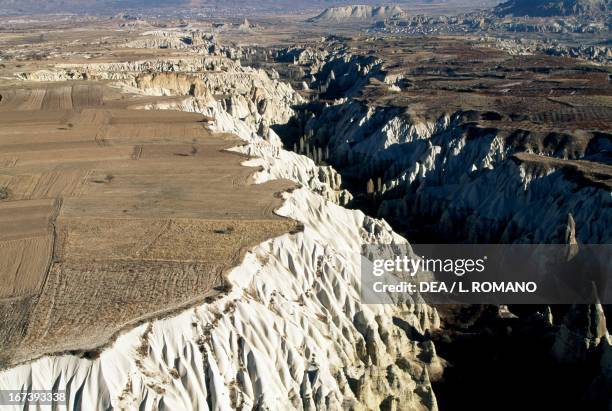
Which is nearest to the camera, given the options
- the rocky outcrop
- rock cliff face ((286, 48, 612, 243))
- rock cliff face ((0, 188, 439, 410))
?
rock cliff face ((0, 188, 439, 410))

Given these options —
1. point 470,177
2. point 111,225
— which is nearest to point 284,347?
point 111,225

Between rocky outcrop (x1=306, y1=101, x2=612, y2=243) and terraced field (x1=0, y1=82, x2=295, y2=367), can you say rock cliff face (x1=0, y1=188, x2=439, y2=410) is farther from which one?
rocky outcrop (x1=306, y1=101, x2=612, y2=243)

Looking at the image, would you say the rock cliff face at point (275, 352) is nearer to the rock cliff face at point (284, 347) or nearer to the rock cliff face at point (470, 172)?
the rock cliff face at point (284, 347)

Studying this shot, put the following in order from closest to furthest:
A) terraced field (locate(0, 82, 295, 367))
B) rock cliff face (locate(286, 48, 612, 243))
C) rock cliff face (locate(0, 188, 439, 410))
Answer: rock cliff face (locate(0, 188, 439, 410))
terraced field (locate(0, 82, 295, 367))
rock cliff face (locate(286, 48, 612, 243))

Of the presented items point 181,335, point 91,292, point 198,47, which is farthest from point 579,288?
point 198,47

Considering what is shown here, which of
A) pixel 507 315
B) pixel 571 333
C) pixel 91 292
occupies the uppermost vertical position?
pixel 91 292

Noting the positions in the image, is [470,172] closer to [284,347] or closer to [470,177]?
[470,177]

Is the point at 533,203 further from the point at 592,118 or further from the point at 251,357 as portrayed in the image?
the point at 251,357

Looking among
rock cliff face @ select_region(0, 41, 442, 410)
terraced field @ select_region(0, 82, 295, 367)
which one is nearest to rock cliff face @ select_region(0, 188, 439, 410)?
rock cliff face @ select_region(0, 41, 442, 410)

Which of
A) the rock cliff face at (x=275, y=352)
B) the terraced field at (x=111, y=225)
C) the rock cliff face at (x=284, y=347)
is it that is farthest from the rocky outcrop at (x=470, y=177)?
the terraced field at (x=111, y=225)
